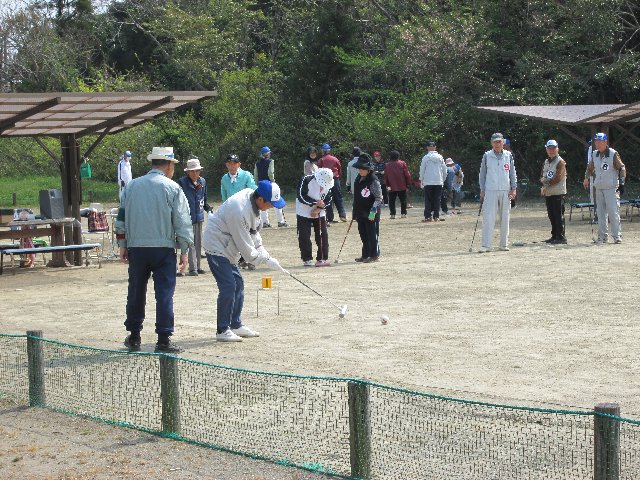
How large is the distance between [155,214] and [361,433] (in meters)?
4.27

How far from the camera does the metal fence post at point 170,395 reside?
7621mm

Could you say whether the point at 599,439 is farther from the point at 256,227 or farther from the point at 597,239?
the point at 597,239

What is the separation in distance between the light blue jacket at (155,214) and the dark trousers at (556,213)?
412 inches

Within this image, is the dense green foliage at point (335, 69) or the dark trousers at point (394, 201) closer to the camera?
the dark trousers at point (394, 201)

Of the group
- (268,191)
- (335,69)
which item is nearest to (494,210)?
(268,191)

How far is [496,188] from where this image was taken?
1888 cm

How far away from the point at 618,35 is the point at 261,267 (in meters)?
21.7

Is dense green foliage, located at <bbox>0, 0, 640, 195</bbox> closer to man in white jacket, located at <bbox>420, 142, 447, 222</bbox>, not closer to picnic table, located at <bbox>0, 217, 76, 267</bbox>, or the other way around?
man in white jacket, located at <bbox>420, 142, 447, 222</bbox>

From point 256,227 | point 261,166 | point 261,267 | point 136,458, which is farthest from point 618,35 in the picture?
point 136,458

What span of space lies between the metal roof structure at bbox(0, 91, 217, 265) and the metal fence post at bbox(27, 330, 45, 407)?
318 inches

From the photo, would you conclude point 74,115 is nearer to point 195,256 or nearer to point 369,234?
point 195,256

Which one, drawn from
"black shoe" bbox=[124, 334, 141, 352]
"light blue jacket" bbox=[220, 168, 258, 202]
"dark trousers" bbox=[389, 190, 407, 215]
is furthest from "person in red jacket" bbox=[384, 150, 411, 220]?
"black shoe" bbox=[124, 334, 141, 352]

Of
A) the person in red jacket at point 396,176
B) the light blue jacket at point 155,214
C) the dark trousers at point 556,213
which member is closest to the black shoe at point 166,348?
the light blue jacket at point 155,214

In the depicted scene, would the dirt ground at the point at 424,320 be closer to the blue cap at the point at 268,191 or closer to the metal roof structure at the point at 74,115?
the blue cap at the point at 268,191
